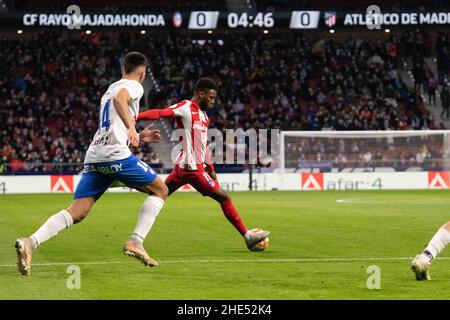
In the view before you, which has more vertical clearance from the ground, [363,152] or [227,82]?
[227,82]

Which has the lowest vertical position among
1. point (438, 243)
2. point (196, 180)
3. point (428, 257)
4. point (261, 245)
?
point (428, 257)

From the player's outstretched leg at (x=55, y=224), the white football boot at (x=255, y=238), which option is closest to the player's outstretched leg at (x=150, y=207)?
the player's outstretched leg at (x=55, y=224)

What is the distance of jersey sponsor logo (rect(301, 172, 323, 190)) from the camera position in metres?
38.8

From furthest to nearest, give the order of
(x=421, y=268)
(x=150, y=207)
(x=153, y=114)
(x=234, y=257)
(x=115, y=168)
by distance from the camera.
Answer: (x=234, y=257), (x=153, y=114), (x=150, y=207), (x=115, y=168), (x=421, y=268)

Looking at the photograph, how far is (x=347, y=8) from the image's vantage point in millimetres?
46688

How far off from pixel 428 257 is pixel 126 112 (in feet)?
11.2

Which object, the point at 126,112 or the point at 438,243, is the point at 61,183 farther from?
the point at 438,243

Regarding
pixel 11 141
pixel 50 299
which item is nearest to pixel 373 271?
pixel 50 299

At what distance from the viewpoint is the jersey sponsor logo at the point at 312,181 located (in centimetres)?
3884

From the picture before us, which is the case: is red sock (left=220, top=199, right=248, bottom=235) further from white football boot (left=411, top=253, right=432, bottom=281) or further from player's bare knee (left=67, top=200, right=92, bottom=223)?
white football boot (left=411, top=253, right=432, bottom=281)

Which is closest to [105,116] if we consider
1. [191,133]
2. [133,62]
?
[133,62]

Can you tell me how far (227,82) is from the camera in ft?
152
